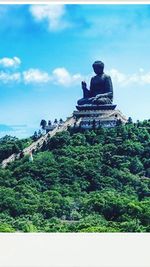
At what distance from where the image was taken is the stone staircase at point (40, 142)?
5.16 meters

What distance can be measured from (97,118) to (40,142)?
0.60 m

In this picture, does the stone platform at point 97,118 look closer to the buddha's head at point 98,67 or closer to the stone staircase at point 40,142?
the stone staircase at point 40,142

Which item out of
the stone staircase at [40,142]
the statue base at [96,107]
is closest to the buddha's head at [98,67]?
the statue base at [96,107]

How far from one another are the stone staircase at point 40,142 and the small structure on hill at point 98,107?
7 centimetres

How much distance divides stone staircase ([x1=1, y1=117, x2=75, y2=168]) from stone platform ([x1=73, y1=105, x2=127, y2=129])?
7cm

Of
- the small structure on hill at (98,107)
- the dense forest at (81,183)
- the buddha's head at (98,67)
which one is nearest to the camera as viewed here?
the dense forest at (81,183)

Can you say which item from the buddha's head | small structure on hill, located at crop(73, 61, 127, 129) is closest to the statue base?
small structure on hill, located at crop(73, 61, 127, 129)

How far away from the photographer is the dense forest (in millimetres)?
4160

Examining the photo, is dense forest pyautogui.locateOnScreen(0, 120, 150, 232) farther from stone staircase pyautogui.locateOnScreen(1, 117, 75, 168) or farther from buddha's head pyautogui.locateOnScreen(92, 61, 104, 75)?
buddha's head pyautogui.locateOnScreen(92, 61, 104, 75)

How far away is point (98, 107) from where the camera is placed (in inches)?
221

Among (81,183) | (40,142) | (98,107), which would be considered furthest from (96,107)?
(81,183)

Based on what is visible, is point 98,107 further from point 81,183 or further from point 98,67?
point 81,183
